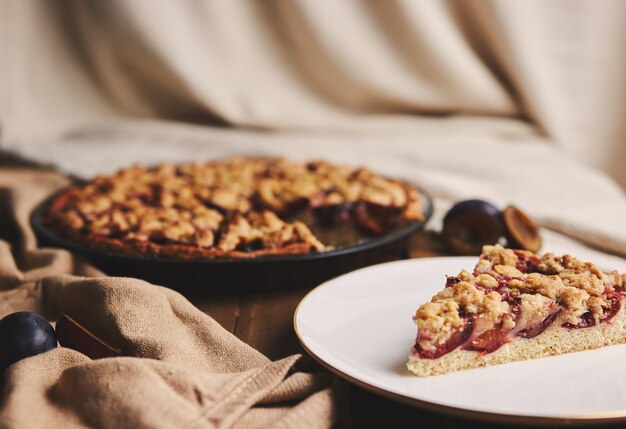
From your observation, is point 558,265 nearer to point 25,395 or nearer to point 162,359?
point 162,359

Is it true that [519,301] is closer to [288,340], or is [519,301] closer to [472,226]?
[288,340]

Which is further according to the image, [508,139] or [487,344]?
[508,139]

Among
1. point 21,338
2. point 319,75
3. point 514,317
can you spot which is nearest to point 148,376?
point 21,338

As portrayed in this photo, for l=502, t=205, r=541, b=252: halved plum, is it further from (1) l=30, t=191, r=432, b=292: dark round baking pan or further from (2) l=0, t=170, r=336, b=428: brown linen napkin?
(2) l=0, t=170, r=336, b=428: brown linen napkin

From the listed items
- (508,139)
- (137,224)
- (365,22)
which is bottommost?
(508,139)

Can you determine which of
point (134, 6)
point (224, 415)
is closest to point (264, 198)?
point (224, 415)

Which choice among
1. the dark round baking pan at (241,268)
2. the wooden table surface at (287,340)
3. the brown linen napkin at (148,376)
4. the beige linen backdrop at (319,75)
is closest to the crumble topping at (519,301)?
the wooden table surface at (287,340)

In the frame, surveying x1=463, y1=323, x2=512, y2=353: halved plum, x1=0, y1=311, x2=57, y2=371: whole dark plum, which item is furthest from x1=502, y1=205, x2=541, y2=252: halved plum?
x1=0, y1=311, x2=57, y2=371: whole dark plum
